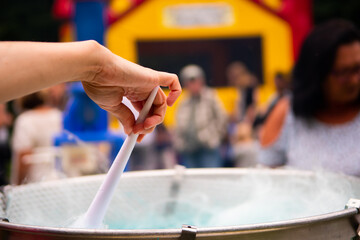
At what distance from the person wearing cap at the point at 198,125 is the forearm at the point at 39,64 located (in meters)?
3.26

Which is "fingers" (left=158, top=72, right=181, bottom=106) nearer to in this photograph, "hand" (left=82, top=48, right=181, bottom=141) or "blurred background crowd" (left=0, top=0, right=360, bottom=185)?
"hand" (left=82, top=48, right=181, bottom=141)

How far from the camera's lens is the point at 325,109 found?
1697 mm

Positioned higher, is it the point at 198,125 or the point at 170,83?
the point at 198,125

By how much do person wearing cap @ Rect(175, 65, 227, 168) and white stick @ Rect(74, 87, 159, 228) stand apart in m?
3.13

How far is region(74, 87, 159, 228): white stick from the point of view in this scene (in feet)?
2.69

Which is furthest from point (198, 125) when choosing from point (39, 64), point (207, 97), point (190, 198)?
point (39, 64)

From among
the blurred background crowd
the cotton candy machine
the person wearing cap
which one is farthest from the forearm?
the person wearing cap

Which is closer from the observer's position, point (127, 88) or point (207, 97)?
point (127, 88)

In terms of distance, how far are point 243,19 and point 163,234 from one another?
19.2 ft

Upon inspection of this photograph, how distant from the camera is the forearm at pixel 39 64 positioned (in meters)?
0.66

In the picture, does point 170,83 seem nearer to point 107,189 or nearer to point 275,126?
point 107,189

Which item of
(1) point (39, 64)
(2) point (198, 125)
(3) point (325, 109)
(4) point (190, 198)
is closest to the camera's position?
(1) point (39, 64)

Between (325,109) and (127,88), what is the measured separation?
107cm

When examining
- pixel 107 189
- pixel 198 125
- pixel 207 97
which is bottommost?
pixel 107 189
